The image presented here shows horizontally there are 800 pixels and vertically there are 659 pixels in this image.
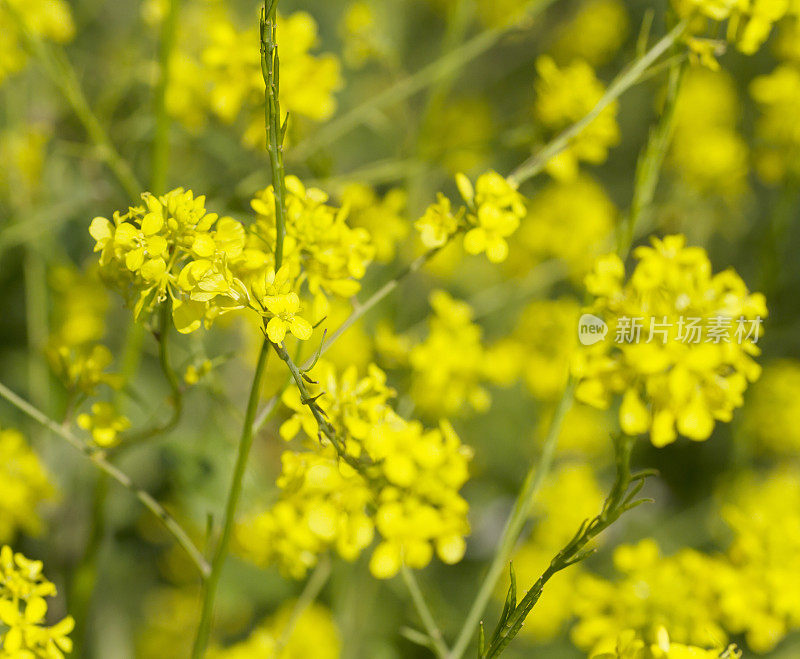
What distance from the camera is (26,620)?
46cm

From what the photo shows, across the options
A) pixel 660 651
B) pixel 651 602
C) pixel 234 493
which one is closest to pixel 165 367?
pixel 234 493

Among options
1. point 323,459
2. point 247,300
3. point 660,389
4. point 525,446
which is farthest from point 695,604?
point 525,446

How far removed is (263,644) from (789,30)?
3.14 feet

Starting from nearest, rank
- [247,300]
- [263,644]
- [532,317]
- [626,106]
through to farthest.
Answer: [247,300]
[263,644]
[532,317]
[626,106]

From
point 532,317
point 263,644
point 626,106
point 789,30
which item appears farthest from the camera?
point 626,106

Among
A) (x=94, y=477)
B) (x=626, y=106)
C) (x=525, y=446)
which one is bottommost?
(x=525, y=446)

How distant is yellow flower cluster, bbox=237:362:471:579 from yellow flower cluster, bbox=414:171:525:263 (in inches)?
4.2

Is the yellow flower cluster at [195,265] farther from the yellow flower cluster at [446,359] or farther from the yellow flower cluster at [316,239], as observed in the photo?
the yellow flower cluster at [446,359]

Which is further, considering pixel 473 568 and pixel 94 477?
pixel 473 568

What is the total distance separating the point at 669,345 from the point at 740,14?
0.28 m

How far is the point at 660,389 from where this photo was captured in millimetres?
476

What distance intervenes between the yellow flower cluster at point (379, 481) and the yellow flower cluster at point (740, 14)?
350mm

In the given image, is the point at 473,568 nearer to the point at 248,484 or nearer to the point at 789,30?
the point at 248,484

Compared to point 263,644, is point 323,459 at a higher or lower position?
higher
